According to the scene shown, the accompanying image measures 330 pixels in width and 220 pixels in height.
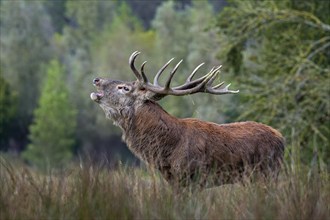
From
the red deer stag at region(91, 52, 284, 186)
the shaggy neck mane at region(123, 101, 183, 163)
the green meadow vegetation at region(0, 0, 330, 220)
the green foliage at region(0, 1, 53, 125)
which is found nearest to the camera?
the green meadow vegetation at region(0, 0, 330, 220)

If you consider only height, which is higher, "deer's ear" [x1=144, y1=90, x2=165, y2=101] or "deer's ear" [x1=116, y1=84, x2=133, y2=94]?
"deer's ear" [x1=116, y1=84, x2=133, y2=94]

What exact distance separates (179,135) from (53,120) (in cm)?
6630

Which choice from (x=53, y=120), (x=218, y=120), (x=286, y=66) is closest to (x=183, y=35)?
(x=53, y=120)

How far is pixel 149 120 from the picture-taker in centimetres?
1123

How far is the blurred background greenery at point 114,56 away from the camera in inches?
953

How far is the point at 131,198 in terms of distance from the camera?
26.6 feet

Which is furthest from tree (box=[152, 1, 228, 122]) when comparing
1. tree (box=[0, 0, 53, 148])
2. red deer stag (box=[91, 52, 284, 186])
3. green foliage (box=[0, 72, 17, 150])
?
red deer stag (box=[91, 52, 284, 186])

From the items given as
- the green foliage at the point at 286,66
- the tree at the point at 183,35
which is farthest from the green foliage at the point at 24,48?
the green foliage at the point at 286,66

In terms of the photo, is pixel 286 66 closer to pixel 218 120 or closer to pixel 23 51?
pixel 218 120

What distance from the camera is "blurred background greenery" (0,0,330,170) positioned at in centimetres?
2420

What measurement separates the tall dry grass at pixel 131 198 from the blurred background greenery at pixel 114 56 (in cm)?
1467

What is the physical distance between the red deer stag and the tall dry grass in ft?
6.86

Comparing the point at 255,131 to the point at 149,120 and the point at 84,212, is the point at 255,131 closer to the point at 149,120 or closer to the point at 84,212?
the point at 149,120

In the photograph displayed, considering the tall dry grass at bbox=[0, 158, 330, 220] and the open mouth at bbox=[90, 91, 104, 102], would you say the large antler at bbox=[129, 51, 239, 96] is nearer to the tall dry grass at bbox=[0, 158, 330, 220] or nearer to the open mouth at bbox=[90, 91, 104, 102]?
the open mouth at bbox=[90, 91, 104, 102]
